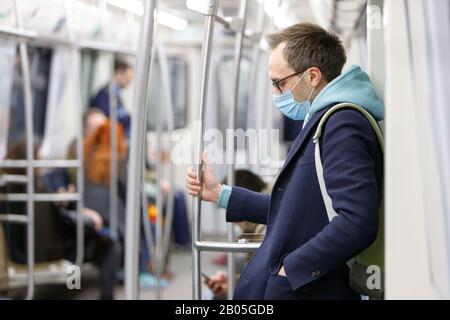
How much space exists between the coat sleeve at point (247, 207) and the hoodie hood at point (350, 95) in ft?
1.33

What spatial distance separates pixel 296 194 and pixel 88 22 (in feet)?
11.6

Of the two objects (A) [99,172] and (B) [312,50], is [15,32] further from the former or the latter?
(A) [99,172]

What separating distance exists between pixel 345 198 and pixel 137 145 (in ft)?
2.37

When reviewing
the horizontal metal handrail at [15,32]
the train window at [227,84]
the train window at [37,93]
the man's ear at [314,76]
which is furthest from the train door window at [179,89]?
the man's ear at [314,76]

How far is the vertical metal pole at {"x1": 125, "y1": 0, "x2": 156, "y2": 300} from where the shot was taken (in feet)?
6.26

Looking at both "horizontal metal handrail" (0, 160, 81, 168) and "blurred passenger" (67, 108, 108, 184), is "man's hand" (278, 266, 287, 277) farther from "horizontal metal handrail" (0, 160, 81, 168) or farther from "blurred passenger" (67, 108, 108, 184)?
"blurred passenger" (67, 108, 108, 184)

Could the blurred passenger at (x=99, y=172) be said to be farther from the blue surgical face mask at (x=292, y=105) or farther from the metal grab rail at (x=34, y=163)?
the blue surgical face mask at (x=292, y=105)

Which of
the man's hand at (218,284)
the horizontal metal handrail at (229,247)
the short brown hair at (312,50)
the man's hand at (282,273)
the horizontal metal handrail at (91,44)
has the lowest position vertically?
the man's hand at (218,284)

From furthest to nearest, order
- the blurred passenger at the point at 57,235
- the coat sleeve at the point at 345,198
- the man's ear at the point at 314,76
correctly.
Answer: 1. the blurred passenger at the point at 57,235
2. the man's ear at the point at 314,76
3. the coat sleeve at the point at 345,198

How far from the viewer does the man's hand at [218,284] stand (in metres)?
2.64

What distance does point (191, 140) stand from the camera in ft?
8.19

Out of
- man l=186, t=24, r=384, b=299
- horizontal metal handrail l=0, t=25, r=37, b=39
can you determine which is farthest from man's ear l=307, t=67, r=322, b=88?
horizontal metal handrail l=0, t=25, r=37, b=39

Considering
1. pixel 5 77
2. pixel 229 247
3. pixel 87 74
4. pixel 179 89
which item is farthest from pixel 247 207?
pixel 179 89
